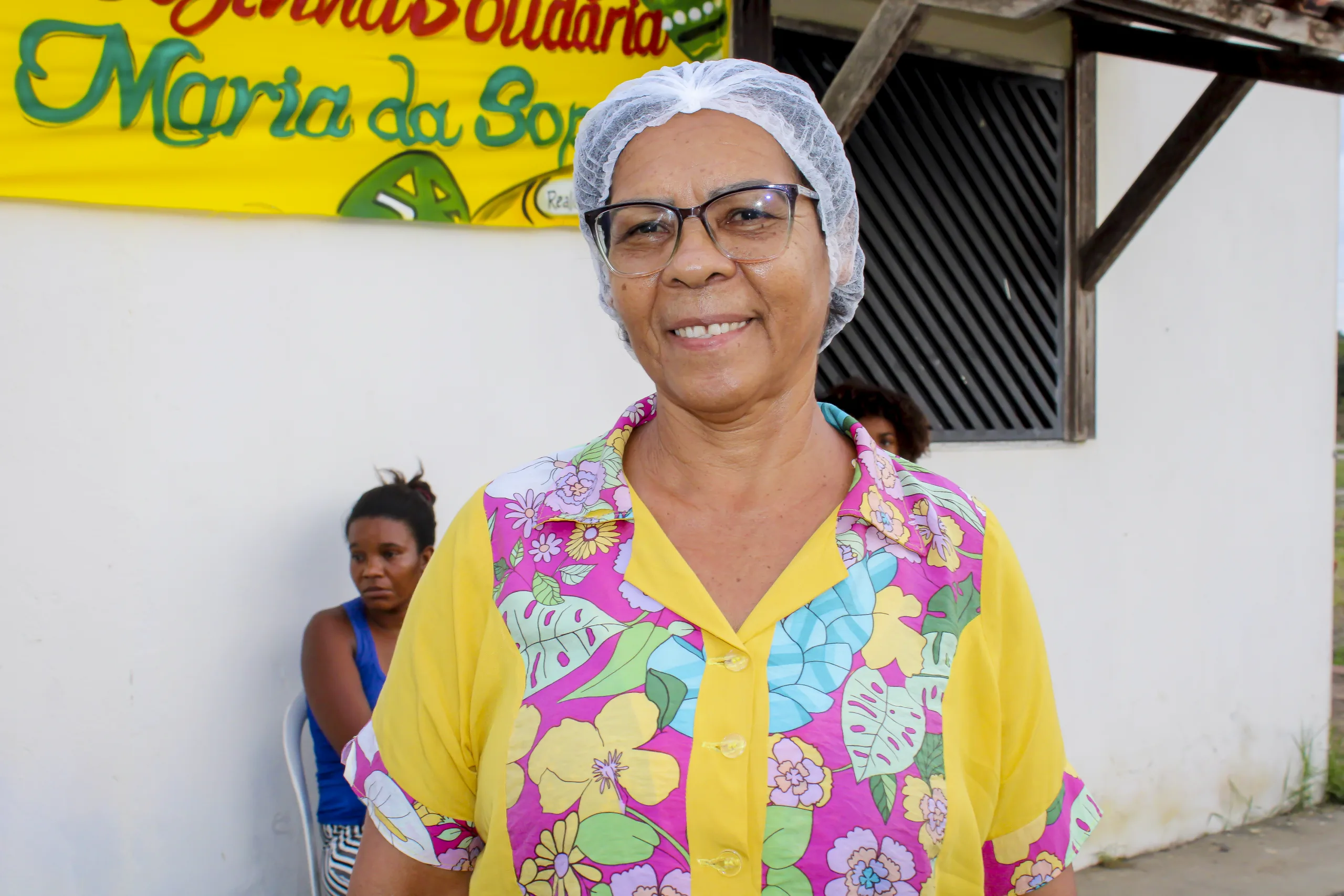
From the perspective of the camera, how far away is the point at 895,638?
A: 50.8 inches

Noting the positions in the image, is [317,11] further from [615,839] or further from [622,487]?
[615,839]

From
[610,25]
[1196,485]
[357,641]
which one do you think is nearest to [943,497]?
[357,641]

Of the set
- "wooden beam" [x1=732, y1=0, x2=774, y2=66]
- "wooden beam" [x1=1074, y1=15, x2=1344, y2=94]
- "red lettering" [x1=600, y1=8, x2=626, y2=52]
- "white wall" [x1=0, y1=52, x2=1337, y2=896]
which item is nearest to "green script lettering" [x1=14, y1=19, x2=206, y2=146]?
"white wall" [x1=0, y1=52, x2=1337, y2=896]

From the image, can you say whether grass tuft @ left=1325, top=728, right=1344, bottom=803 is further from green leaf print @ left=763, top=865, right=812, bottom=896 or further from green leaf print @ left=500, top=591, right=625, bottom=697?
green leaf print @ left=500, top=591, right=625, bottom=697

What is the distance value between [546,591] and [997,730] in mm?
544

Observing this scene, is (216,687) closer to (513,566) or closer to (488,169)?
(488,169)

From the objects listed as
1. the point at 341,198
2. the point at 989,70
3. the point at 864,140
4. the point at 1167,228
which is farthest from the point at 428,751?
the point at 1167,228

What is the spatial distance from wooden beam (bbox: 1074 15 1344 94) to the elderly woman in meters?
3.19

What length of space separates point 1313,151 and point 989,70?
6.53 feet

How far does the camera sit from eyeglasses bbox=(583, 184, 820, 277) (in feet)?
4.36

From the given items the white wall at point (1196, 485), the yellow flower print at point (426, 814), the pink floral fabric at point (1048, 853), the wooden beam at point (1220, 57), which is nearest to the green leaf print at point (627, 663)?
the yellow flower print at point (426, 814)

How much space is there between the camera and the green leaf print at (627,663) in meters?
1.25

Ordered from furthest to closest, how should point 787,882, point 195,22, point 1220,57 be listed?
point 1220,57 < point 195,22 < point 787,882

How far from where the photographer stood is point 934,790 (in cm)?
126
